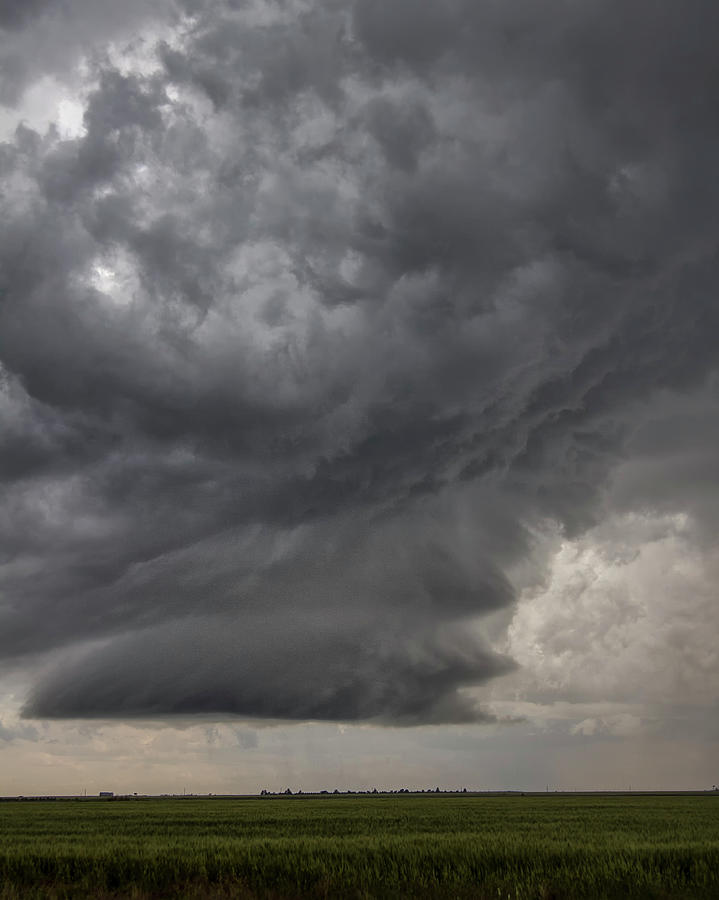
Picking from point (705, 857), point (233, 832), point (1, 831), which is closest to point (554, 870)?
point (705, 857)

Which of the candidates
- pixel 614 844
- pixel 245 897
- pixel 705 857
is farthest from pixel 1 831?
pixel 705 857

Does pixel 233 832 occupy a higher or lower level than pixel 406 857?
lower

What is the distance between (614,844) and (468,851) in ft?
23.8

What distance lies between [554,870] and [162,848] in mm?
13596

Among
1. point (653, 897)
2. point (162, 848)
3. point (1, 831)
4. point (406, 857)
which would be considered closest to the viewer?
point (653, 897)

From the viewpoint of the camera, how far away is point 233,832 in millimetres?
38500

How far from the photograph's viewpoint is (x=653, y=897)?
17.6m

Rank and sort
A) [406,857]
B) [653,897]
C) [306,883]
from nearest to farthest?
[653,897] < [306,883] < [406,857]

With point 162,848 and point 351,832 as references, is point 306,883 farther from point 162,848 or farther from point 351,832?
point 351,832

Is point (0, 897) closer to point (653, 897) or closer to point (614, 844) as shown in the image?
point (653, 897)

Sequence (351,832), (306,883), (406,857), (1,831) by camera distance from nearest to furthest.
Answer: (306,883), (406,857), (351,832), (1,831)

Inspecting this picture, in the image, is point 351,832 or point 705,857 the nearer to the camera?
point 705,857

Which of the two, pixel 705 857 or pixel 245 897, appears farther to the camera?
pixel 705 857

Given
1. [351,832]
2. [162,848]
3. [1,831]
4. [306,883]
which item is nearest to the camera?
[306,883]
